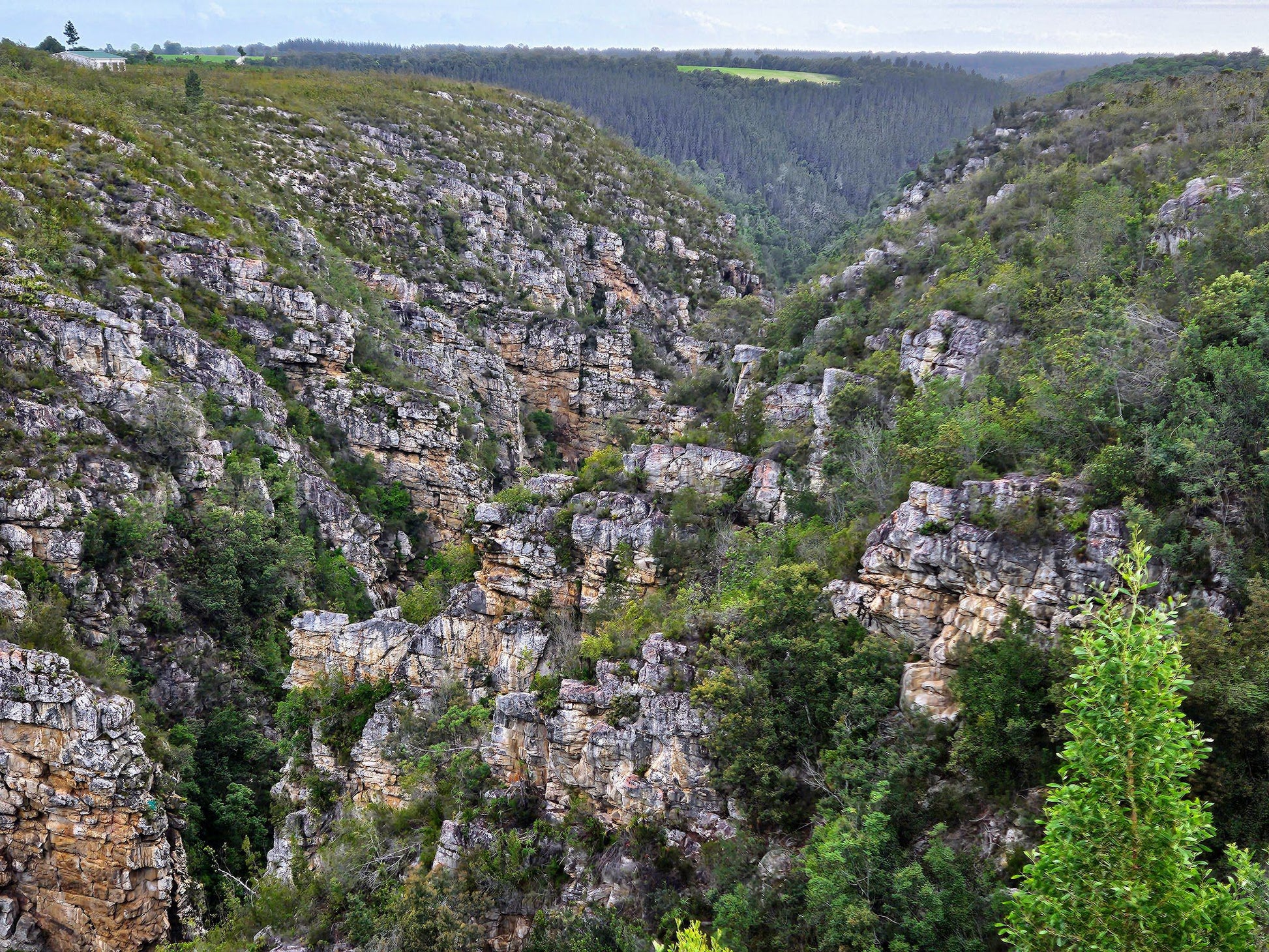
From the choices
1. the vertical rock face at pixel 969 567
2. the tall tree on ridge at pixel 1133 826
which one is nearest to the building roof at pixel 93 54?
the vertical rock face at pixel 969 567

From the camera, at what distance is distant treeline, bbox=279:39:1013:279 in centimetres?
14825

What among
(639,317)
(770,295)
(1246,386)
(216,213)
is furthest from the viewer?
(770,295)

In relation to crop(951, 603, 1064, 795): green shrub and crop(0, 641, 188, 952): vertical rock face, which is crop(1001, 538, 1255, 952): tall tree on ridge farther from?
crop(0, 641, 188, 952): vertical rock face

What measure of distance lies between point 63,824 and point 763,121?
17015 cm

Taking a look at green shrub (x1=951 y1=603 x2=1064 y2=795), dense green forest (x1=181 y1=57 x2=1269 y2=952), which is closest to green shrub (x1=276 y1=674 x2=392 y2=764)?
dense green forest (x1=181 y1=57 x2=1269 y2=952)

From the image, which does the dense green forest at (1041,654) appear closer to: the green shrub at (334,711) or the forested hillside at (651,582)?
the forested hillside at (651,582)

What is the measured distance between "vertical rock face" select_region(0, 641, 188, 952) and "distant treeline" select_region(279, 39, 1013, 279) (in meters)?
119

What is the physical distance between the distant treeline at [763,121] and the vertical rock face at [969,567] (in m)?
117

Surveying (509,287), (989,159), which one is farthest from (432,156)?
(989,159)

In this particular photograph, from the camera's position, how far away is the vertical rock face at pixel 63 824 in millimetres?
31891

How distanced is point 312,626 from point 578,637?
41.2 feet

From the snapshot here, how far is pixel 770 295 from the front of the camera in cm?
9500

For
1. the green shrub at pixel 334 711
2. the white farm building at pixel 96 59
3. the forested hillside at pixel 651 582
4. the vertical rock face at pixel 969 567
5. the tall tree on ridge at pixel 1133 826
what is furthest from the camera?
the white farm building at pixel 96 59

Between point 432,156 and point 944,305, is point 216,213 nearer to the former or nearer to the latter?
point 432,156
